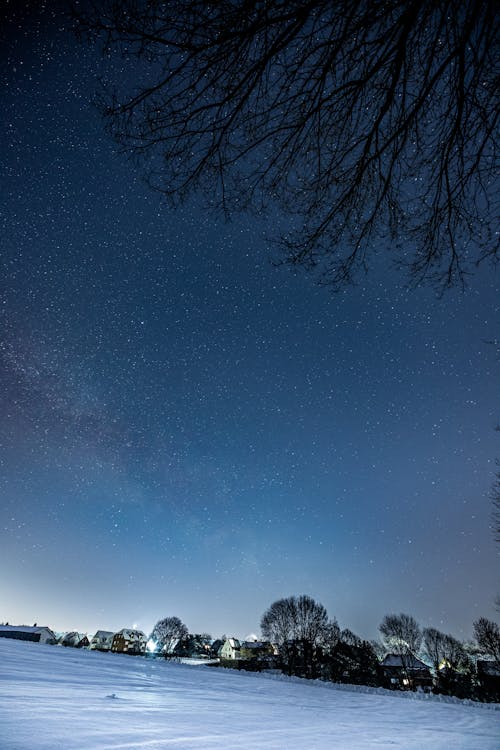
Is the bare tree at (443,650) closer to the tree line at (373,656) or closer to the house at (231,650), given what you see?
the tree line at (373,656)

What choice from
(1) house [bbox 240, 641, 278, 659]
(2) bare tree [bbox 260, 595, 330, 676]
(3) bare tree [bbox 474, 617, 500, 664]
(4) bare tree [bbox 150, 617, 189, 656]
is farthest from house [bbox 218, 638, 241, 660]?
(3) bare tree [bbox 474, 617, 500, 664]

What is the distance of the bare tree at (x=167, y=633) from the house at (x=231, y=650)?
9.52 m

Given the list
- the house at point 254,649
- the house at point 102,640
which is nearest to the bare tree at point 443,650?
the house at point 254,649

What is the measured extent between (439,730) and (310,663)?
49243mm

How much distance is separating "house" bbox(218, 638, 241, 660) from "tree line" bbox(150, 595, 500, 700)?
29.1 m

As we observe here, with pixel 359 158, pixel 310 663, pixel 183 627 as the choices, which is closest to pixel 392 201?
pixel 359 158

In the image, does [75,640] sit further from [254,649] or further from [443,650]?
[443,650]

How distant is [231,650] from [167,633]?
14.6 meters

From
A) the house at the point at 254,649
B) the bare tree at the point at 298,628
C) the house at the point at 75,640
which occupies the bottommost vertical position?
the house at the point at 75,640

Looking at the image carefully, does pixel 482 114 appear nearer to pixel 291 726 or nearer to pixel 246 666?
pixel 291 726

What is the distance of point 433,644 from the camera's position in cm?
5841

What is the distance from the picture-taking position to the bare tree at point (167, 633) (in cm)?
7844

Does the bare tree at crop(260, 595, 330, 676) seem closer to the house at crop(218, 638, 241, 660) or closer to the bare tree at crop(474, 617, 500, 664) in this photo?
the bare tree at crop(474, 617, 500, 664)

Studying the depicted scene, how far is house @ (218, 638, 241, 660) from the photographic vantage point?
78.3 meters
